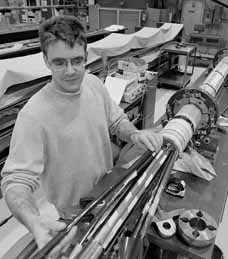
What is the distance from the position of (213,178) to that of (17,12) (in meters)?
6.30

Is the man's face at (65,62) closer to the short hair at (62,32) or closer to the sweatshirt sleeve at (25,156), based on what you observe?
the short hair at (62,32)

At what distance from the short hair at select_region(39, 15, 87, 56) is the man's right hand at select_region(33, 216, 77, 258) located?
62 cm

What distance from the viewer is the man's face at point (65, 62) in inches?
36.4

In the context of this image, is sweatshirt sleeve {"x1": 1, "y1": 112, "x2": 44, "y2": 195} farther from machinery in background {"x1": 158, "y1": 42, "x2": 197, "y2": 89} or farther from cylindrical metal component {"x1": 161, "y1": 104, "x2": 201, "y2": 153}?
machinery in background {"x1": 158, "y1": 42, "x2": 197, "y2": 89}

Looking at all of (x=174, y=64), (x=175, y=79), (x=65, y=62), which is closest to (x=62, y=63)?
(x=65, y=62)

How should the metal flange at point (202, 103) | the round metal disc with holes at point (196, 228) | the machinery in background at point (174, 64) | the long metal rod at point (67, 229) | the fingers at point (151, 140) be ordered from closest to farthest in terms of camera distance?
the long metal rod at point (67, 229) → the round metal disc with holes at point (196, 228) → the fingers at point (151, 140) → the metal flange at point (202, 103) → the machinery in background at point (174, 64)

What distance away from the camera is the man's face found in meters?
0.93

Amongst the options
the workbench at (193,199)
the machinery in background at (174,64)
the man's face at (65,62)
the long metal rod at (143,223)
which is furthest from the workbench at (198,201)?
the machinery in background at (174,64)

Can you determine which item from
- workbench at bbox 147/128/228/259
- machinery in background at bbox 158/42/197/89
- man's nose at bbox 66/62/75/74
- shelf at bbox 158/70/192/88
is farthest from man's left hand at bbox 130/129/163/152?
shelf at bbox 158/70/192/88

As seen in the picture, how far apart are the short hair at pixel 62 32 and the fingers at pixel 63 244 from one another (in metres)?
0.66

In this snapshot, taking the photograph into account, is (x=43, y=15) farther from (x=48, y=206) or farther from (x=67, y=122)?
(x=67, y=122)

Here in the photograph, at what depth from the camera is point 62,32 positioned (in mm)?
909

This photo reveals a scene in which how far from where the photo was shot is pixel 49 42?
3.03 feet

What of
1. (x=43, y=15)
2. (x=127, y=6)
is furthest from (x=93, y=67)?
(x=127, y=6)
